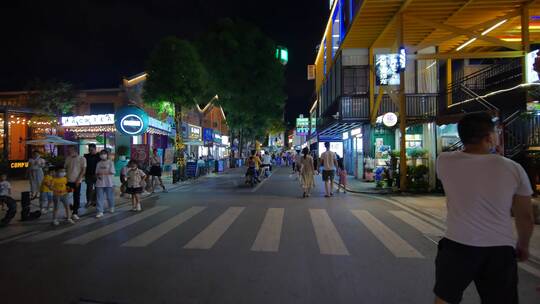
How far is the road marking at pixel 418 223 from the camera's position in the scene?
312 inches

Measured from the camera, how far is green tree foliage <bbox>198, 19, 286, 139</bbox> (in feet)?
119

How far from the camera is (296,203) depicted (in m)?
12.3

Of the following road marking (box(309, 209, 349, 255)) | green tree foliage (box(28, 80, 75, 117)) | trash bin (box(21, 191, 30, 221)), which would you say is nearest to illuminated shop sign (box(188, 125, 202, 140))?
green tree foliage (box(28, 80, 75, 117))

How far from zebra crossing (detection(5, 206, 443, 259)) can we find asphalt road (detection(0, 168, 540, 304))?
0.07 feet

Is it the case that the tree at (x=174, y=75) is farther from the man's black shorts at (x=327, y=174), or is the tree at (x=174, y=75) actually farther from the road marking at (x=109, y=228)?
the road marking at (x=109, y=228)

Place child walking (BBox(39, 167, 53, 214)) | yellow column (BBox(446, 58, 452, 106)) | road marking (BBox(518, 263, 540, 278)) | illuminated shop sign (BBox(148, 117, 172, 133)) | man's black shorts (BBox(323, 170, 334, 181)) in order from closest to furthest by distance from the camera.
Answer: road marking (BBox(518, 263, 540, 278)) → child walking (BBox(39, 167, 53, 214)) → man's black shorts (BBox(323, 170, 334, 181)) → yellow column (BBox(446, 58, 452, 106)) → illuminated shop sign (BBox(148, 117, 172, 133))

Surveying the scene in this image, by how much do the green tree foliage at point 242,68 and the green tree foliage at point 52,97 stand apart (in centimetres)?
1324

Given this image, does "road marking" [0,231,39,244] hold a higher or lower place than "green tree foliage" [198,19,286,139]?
lower

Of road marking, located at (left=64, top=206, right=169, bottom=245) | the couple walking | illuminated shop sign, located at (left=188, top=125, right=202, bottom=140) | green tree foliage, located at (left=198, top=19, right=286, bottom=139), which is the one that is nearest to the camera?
road marking, located at (left=64, top=206, right=169, bottom=245)

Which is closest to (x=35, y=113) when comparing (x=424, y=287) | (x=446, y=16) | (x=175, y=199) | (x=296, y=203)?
(x=175, y=199)

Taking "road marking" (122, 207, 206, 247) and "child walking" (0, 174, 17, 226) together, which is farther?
"child walking" (0, 174, 17, 226)

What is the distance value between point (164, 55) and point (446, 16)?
14.4m

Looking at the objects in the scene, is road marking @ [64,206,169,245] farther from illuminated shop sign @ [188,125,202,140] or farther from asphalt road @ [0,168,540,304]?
illuminated shop sign @ [188,125,202,140]

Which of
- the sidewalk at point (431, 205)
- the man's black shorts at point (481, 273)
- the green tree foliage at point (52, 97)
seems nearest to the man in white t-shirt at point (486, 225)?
the man's black shorts at point (481, 273)
